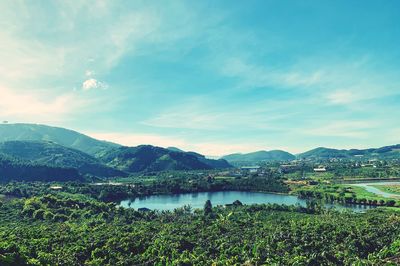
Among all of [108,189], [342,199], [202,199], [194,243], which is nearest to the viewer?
[194,243]

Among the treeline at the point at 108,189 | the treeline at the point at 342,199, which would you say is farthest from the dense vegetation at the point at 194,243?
the treeline at the point at 108,189

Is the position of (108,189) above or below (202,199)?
above

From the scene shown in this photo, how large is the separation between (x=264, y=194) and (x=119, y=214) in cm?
9874

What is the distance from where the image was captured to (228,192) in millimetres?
198125

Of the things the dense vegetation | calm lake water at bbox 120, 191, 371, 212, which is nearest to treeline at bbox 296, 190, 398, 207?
calm lake water at bbox 120, 191, 371, 212

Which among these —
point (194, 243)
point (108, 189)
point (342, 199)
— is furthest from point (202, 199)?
point (194, 243)

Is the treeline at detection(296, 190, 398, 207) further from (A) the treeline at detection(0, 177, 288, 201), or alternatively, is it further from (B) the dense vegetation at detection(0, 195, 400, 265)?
(B) the dense vegetation at detection(0, 195, 400, 265)

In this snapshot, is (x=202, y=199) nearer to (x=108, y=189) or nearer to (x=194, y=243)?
(x=108, y=189)

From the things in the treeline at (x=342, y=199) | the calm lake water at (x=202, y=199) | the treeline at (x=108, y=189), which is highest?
the treeline at (x=108, y=189)

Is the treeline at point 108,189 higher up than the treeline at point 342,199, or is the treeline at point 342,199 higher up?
the treeline at point 108,189

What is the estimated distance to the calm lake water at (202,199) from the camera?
149375 millimetres

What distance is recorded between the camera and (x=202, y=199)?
170 m

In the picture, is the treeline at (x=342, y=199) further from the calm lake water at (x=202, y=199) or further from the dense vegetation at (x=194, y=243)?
the dense vegetation at (x=194, y=243)

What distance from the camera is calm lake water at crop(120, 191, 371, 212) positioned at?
490 ft
